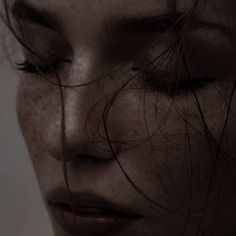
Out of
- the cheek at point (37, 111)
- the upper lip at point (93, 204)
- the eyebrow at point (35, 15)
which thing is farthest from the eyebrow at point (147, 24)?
the upper lip at point (93, 204)

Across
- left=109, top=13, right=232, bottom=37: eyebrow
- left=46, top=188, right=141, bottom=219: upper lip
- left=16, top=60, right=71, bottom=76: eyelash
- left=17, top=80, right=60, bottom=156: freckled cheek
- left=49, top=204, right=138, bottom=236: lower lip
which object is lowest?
left=49, top=204, right=138, bottom=236: lower lip

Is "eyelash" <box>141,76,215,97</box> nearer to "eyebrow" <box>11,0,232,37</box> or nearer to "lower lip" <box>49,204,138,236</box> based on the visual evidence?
"eyebrow" <box>11,0,232,37</box>

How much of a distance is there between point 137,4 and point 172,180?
0.87ft

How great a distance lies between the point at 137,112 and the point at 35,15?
8.2 inches

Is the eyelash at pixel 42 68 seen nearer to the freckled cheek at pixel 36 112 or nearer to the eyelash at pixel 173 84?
the freckled cheek at pixel 36 112

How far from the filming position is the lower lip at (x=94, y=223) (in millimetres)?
1081

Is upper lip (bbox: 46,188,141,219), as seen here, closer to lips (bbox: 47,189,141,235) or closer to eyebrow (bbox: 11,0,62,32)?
lips (bbox: 47,189,141,235)

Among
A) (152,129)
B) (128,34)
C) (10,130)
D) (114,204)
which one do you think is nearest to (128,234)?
(114,204)

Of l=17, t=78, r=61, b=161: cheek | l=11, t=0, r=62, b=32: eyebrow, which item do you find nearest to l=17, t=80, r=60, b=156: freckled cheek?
l=17, t=78, r=61, b=161: cheek

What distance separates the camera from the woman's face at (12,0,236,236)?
3.29ft

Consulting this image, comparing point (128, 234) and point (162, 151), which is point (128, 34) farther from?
point (128, 234)

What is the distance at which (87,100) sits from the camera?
3.37 feet

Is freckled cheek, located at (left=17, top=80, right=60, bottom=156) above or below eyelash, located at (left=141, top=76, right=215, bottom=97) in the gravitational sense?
below

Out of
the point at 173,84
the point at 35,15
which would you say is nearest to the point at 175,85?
the point at 173,84
